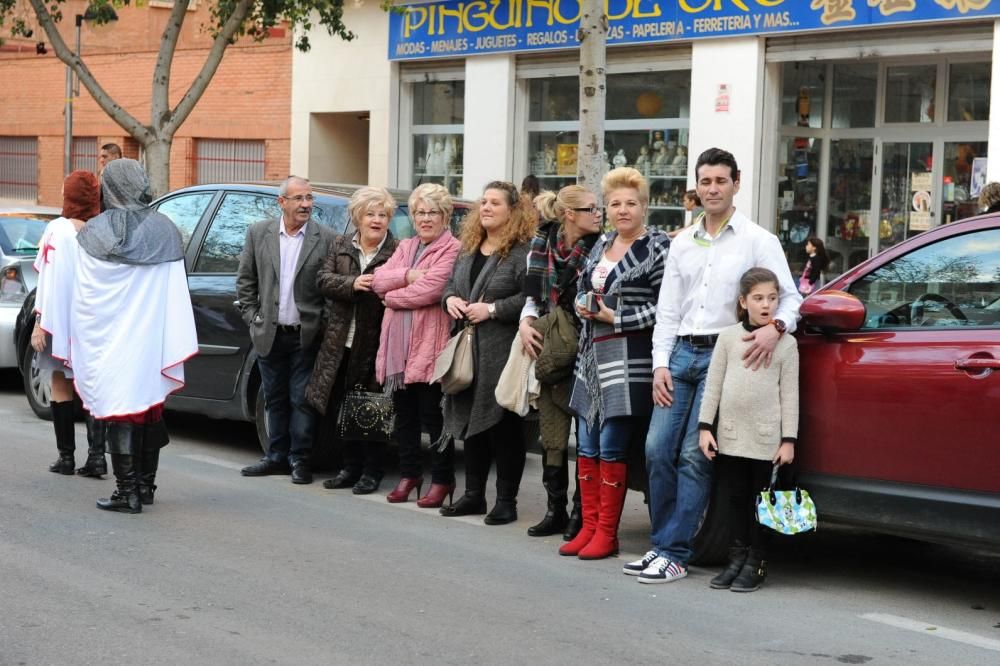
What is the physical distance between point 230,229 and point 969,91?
942 centimetres

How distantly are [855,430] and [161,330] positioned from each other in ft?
12.5

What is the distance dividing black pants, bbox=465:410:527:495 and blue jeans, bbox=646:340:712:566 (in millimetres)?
1243

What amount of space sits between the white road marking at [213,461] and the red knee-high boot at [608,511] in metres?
3.11

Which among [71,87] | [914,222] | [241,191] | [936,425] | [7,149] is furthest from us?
[7,149]

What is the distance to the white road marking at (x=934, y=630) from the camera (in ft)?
18.1

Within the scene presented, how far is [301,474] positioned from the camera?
866 cm

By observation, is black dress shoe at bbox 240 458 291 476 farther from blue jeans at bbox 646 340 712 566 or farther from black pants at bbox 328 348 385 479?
blue jeans at bbox 646 340 712 566

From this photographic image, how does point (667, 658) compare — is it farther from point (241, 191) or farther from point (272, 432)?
point (241, 191)

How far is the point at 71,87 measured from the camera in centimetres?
2730

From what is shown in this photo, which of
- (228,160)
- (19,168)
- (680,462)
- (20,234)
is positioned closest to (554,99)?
(228,160)

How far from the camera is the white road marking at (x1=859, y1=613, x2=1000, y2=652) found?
553 centimetres

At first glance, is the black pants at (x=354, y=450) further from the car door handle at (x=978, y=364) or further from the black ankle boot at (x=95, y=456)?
the car door handle at (x=978, y=364)

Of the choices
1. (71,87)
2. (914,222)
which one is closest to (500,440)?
(914,222)

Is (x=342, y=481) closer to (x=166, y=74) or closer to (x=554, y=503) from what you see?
(x=554, y=503)
